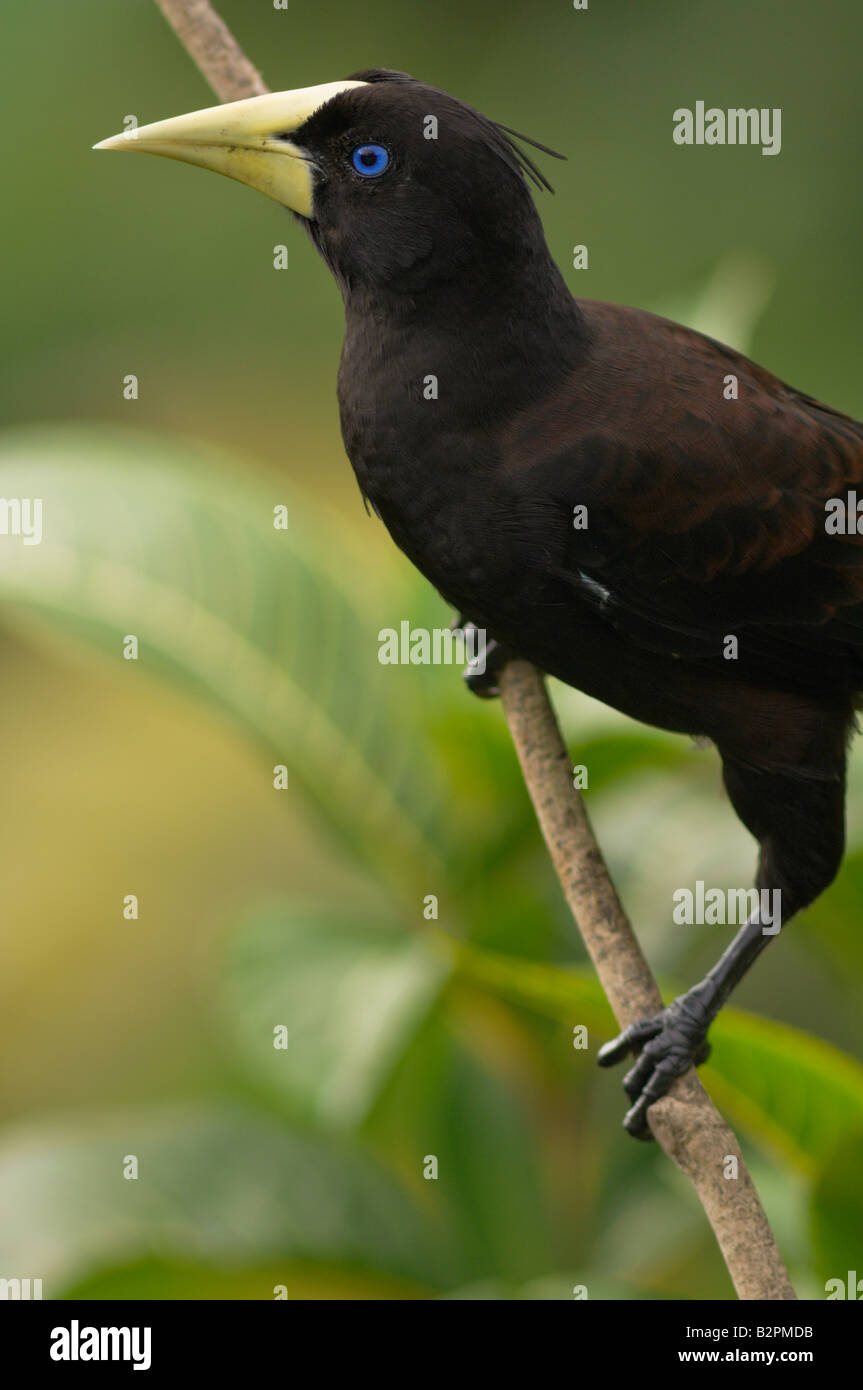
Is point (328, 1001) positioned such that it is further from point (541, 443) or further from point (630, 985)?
point (541, 443)

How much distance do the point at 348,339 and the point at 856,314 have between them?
4246mm

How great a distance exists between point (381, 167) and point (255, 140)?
0.19 meters

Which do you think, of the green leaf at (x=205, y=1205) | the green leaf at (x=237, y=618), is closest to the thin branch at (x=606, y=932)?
the green leaf at (x=237, y=618)

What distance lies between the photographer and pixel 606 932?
2.11m

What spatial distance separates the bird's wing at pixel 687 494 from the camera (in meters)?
2.14

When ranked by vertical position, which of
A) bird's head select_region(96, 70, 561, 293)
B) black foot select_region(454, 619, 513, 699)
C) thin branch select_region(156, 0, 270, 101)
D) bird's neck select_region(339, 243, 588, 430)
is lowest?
black foot select_region(454, 619, 513, 699)

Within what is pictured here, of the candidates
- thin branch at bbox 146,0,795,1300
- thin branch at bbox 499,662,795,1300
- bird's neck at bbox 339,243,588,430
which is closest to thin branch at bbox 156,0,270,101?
thin branch at bbox 146,0,795,1300

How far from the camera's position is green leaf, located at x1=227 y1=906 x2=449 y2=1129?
242cm

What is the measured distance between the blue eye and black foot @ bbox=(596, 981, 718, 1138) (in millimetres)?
1261

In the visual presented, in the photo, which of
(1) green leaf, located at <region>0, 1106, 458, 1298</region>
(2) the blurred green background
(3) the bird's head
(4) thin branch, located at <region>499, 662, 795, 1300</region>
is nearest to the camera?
(4) thin branch, located at <region>499, 662, 795, 1300</region>

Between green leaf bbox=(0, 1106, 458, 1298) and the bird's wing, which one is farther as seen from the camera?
green leaf bbox=(0, 1106, 458, 1298)

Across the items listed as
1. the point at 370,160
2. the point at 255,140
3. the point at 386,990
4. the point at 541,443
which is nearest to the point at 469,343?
the point at 541,443

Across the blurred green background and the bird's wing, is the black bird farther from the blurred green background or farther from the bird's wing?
the blurred green background

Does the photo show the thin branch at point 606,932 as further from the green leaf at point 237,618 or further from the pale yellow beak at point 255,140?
the green leaf at point 237,618
